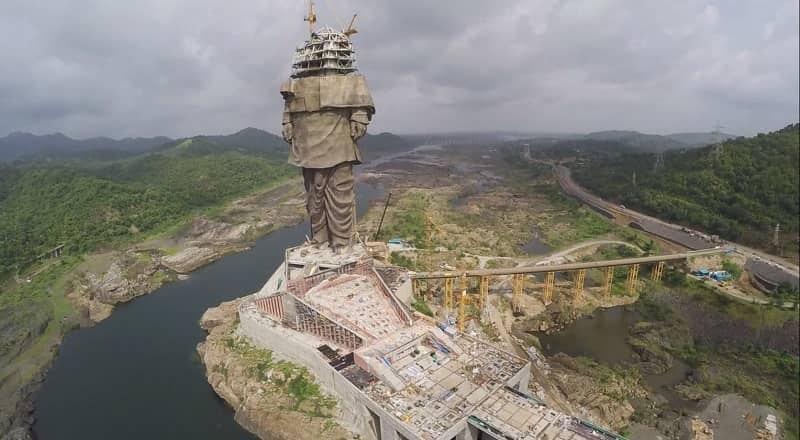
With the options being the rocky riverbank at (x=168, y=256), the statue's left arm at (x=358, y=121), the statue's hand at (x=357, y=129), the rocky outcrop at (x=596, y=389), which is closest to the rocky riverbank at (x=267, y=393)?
the rocky outcrop at (x=596, y=389)

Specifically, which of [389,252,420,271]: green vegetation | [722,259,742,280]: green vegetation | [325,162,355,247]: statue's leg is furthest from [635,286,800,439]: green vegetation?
[325,162,355,247]: statue's leg

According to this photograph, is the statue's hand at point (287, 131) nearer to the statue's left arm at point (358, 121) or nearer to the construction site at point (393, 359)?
the statue's left arm at point (358, 121)

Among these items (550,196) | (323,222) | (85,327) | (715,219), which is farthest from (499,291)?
(550,196)

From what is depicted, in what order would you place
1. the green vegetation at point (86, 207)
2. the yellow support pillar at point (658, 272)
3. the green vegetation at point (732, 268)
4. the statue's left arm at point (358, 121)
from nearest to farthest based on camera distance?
the statue's left arm at point (358, 121) → the green vegetation at point (732, 268) → the yellow support pillar at point (658, 272) → the green vegetation at point (86, 207)

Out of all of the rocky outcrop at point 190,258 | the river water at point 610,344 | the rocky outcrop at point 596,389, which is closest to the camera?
the rocky outcrop at point 596,389

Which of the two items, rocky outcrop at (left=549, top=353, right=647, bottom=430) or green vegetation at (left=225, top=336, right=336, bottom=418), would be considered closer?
green vegetation at (left=225, top=336, right=336, bottom=418)

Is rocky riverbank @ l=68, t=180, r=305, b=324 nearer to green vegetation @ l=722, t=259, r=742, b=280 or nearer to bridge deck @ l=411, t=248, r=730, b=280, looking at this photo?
bridge deck @ l=411, t=248, r=730, b=280

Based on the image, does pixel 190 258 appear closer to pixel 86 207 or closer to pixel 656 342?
pixel 86 207

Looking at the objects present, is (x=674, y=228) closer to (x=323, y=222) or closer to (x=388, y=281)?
(x=388, y=281)
